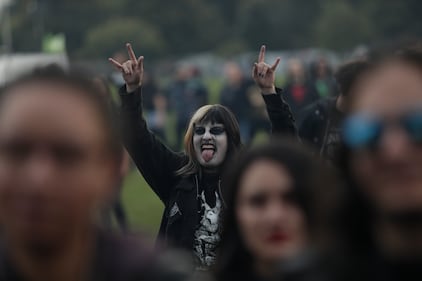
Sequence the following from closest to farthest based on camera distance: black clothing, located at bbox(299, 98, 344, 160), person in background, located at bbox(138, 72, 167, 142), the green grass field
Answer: black clothing, located at bbox(299, 98, 344, 160), the green grass field, person in background, located at bbox(138, 72, 167, 142)

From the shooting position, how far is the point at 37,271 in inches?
91.1

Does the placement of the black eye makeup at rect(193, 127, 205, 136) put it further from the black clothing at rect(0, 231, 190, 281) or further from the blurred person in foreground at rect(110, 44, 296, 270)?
the black clothing at rect(0, 231, 190, 281)

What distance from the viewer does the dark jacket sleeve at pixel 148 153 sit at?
6.60 meters

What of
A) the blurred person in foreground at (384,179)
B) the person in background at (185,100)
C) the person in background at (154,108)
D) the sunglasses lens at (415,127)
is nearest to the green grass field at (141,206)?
the person in background at (185,100)

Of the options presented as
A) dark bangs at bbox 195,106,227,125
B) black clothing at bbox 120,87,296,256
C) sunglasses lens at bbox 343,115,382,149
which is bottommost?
black clothing at bbox 120,87,296,256

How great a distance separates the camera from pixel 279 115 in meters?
6.80

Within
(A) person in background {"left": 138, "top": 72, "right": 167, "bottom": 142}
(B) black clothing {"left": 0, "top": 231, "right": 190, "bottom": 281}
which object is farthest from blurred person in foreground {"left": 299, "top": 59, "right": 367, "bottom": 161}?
(A) person in background {"left": 138, "top": 72, "right": 167, "bottom": 142}

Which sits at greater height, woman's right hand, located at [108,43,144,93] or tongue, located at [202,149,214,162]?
woman's right hand, located at [108,43,144,93]

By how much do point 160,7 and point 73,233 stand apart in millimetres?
91696

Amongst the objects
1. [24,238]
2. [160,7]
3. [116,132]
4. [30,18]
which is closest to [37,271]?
[24,238]

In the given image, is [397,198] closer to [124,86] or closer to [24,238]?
[24,238]

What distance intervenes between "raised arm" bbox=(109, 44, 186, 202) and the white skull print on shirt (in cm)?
30

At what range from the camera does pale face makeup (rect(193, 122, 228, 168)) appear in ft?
21.8

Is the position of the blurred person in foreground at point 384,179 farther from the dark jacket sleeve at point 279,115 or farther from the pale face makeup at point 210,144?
the dark jacket sleeve at point 279,115
